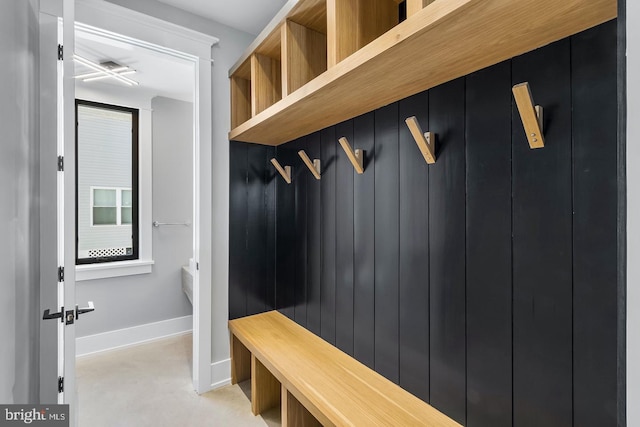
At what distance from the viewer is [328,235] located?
6.18 feet

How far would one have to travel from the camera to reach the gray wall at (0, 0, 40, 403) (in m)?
0.88

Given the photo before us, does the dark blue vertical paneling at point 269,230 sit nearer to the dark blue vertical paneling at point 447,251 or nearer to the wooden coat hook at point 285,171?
the wooden coat hook at point 285,171

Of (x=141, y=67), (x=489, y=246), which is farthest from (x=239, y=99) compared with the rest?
(x=489, y=246)

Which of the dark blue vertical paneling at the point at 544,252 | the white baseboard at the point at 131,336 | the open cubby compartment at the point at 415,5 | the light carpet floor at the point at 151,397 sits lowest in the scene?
the light carpet floor at the point at 151,397

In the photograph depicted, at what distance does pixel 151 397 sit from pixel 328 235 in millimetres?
1654

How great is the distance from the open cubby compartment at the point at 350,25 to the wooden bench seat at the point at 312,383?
4.50ft

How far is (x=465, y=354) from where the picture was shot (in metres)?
1.15

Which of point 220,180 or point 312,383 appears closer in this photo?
point 312,383

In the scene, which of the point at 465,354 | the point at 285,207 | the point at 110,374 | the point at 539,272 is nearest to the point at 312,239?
the point at 285,207

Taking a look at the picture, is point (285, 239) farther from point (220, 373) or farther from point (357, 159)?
point (220, 373)

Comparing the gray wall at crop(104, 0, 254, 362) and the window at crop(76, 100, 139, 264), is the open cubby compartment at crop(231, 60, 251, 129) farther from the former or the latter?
the window at crop(76, 100, 139, 264)

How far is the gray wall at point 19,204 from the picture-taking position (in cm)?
88

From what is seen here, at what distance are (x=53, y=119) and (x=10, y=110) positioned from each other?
2.24ft

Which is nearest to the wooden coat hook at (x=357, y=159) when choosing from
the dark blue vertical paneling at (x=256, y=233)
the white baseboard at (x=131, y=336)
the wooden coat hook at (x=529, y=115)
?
the wooden coat hook at (x=529, y=115)
